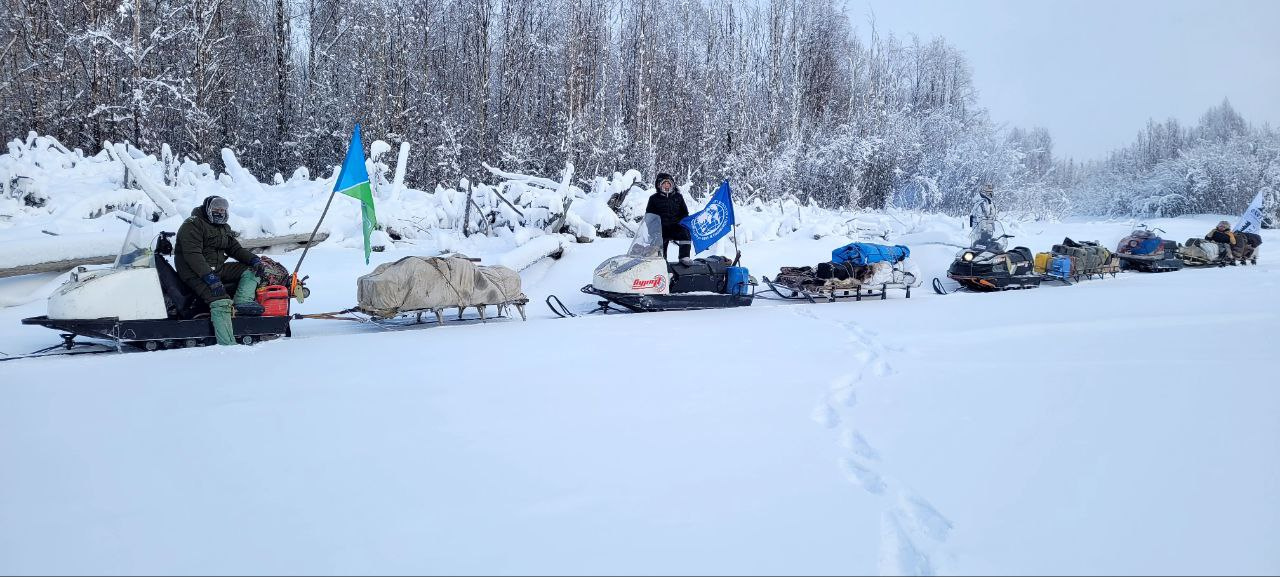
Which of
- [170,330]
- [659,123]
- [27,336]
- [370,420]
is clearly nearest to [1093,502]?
[370,420]

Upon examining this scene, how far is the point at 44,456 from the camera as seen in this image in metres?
3.11

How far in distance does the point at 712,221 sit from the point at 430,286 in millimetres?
3304

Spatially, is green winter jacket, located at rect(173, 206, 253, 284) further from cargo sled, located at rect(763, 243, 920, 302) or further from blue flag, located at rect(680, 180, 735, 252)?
cargo sled, located at rect(763, 243, 920, 302)

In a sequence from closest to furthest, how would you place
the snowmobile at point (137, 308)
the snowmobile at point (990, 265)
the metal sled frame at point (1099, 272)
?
the snowmobile at point (137, 308) → the snowmobile at point (990, 265) → the metal sled frame at point (1099, 272)

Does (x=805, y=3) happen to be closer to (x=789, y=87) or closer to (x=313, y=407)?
(x=789, y=87)

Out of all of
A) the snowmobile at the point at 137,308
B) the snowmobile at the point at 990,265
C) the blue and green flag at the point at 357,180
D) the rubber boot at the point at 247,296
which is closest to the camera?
the snowmobile at the point at 137,308

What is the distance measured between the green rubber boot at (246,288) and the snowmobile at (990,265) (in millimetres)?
9085

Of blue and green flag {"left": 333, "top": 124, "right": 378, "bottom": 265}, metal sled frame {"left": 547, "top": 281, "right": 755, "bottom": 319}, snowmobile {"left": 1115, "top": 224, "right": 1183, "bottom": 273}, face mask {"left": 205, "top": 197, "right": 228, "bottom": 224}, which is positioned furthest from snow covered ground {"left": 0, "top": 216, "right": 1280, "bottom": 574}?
snowmobile {"left": 1115, "top": 224, "right": 1183, "bottom": 273}

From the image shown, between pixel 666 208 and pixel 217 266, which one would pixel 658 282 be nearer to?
pixel 666 208

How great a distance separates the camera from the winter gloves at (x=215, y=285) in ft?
19.0

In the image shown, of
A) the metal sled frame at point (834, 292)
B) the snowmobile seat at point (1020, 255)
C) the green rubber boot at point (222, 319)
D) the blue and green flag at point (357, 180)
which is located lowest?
the metal sled frame at point (834, 292)

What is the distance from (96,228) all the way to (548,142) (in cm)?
1297

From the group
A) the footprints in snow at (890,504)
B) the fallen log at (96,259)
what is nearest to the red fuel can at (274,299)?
the fallen log at (96,259)

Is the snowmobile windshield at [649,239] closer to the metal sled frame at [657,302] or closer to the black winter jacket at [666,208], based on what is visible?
the black winter jacket at [666,208]
